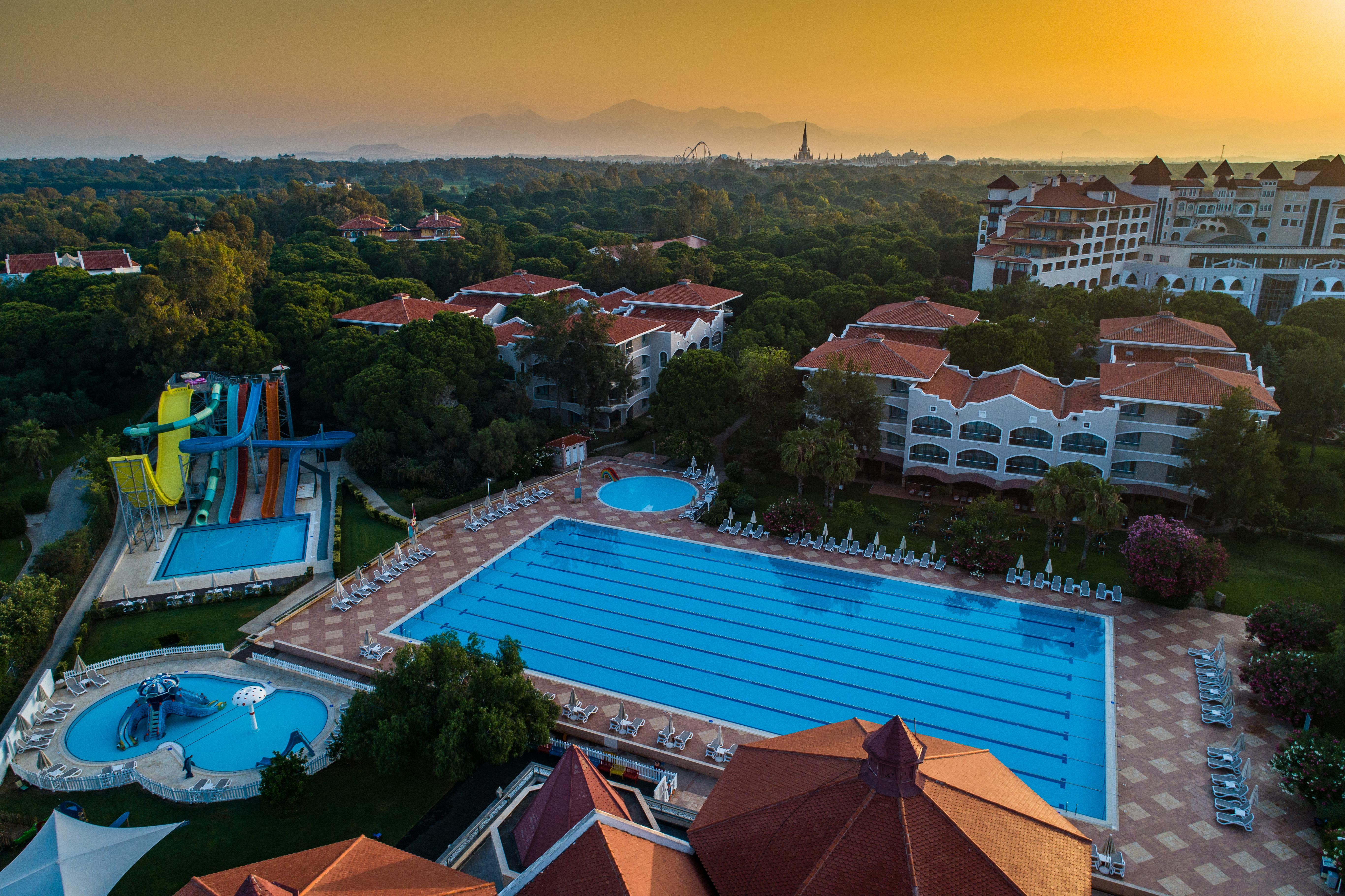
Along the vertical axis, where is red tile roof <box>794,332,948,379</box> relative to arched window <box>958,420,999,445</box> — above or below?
above

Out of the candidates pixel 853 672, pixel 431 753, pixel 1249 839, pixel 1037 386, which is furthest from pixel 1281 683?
pixel 431 753

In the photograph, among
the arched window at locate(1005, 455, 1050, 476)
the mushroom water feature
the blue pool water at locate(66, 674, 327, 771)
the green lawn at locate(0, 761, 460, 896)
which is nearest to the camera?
the green lawn at locate(0, 761, 460, 896)

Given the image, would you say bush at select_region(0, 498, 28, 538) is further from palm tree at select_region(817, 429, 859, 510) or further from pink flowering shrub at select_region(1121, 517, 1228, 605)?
pink flowering shrub at select_region(1121, 517, 1228, 605)

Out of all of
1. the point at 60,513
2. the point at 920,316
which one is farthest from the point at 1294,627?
the point at 60,513

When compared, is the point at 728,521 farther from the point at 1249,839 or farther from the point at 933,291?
the point at 933,291

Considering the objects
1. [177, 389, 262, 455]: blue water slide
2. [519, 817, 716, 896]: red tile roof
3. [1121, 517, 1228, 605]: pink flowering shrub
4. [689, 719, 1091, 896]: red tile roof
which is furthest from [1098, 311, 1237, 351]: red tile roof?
[177, 389, 262, 455]: blue water slide
